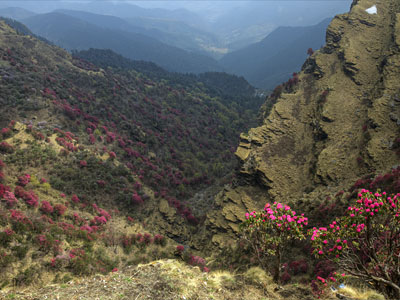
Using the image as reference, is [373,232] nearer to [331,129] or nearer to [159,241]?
[159,241]

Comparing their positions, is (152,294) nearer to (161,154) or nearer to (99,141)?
(99,141)

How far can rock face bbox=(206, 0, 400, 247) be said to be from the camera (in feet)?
68.9

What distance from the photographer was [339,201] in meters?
16.2

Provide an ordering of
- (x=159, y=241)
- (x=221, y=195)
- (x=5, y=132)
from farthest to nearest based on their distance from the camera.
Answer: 1. (x=221, y=195)
2. (x=5, y=132)
3. (x=159, y=241)

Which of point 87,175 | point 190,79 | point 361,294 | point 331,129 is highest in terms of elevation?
point 190,79

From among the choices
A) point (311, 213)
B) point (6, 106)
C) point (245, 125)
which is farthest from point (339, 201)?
point (245, 125)

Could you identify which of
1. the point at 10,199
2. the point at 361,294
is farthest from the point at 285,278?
the point at 10,199

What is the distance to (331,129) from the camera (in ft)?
82.8

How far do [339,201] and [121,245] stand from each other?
18.5 meters

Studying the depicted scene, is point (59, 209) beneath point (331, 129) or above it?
beneath

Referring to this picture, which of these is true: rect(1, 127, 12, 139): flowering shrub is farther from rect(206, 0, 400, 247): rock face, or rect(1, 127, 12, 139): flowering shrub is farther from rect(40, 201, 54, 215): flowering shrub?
rect(206, 0, 400, 247): rock face

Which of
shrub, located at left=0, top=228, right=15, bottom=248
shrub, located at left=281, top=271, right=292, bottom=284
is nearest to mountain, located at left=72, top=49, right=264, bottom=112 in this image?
shrub, located at left=281, top=271, right=292, bottom=284

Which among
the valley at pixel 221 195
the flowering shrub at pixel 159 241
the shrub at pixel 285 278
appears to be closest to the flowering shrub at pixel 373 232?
the valley at pixel 221 195

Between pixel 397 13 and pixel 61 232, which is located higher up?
pixel 397 13
